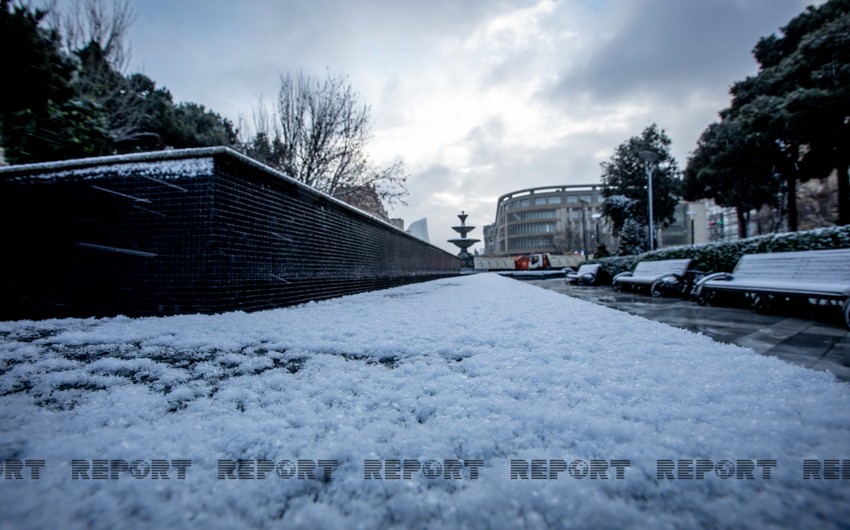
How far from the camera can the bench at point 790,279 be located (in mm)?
3488

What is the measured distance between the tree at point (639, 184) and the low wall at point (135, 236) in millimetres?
26436

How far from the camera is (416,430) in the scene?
1.14 m

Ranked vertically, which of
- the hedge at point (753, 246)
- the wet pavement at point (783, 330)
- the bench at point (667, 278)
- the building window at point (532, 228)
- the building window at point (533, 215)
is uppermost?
the building window at point (533, 215)

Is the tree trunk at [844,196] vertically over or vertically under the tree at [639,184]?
under

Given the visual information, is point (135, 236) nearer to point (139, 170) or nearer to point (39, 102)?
point (139, 170)

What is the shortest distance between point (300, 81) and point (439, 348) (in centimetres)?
1463

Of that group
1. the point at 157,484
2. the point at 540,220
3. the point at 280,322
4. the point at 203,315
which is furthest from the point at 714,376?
the point at 540,220

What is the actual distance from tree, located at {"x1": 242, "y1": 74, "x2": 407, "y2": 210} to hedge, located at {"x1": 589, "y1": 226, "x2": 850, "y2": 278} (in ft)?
40.8

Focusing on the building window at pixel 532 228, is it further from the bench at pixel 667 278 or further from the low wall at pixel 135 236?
the low wall at pixel 135 236

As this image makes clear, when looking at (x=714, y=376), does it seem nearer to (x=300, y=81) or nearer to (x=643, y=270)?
(x=643, y=270)

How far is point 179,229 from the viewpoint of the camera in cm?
373

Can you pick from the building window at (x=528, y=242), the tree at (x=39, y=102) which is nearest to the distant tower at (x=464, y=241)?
the tree at (x=39, y=102)

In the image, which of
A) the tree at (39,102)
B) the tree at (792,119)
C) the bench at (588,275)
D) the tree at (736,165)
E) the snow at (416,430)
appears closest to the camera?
the snow at (416,430)

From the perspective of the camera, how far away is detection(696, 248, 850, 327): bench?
3.49 metres
